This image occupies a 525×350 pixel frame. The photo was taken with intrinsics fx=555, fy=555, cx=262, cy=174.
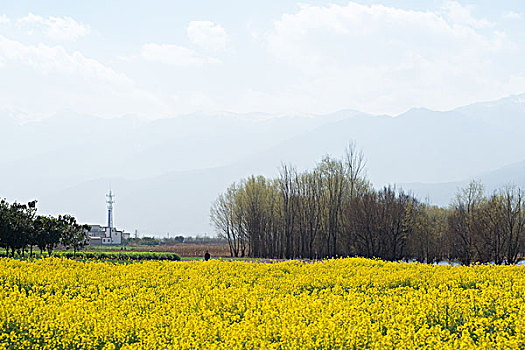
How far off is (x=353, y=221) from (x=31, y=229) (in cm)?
2106

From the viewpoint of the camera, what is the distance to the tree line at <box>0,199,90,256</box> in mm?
24922

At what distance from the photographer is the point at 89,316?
8531 millimetres

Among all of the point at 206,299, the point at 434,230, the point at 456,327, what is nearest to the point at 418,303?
the point at 456,327

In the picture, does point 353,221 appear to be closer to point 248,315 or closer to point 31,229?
point 31,229

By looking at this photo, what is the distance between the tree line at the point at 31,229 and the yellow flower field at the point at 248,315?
435 inches

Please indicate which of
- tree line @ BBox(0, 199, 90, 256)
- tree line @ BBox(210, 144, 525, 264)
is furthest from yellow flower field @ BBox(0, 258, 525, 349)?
tree line @ BBox(210, 144, 525, 264)

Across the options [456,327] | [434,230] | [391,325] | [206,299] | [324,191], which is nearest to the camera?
[391,325]

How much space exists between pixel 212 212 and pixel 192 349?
4773cm

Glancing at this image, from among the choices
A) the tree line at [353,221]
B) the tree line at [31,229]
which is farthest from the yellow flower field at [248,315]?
the tree line at [353,221]

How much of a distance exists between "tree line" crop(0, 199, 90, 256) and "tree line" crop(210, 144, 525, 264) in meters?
17.9

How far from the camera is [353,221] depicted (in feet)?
125

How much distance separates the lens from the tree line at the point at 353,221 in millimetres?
34438

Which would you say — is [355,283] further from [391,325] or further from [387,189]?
[387,189]

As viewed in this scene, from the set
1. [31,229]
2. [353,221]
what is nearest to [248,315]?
[31,229]
